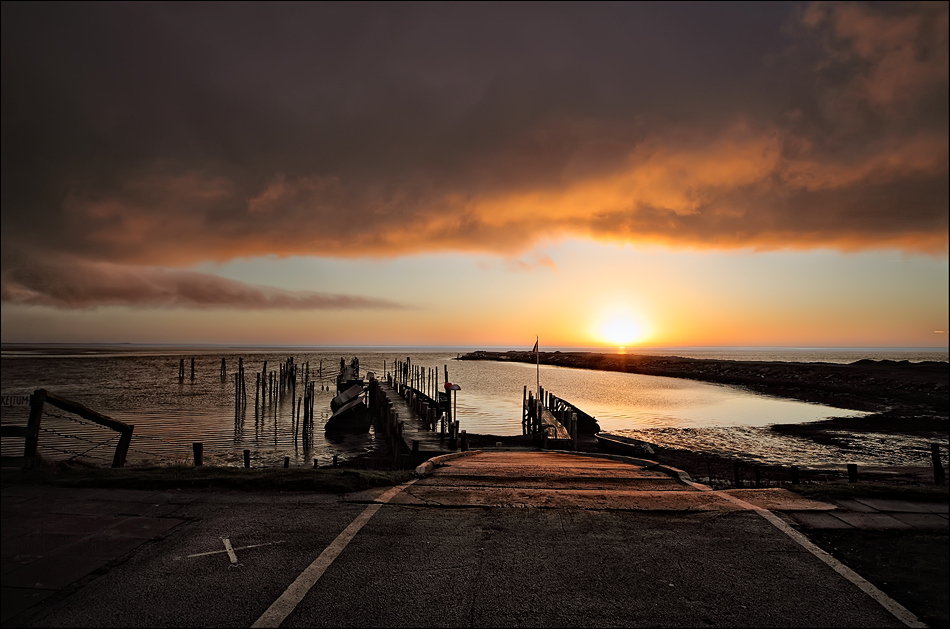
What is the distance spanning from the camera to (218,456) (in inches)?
859

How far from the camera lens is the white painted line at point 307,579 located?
400cm

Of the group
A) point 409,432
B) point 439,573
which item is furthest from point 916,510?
point 409,432

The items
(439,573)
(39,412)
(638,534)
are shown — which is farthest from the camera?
(39,412)

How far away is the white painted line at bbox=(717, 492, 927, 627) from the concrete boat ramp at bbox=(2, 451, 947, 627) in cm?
2

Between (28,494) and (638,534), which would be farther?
(28,494)

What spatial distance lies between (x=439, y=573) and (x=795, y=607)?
3204 millimetres

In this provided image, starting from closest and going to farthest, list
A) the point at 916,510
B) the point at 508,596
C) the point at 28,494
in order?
the point at 508,596, the point at 916,510, the point at 28,494

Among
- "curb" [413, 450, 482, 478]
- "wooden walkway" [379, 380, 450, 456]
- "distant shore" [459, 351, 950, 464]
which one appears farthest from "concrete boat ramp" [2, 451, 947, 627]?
"distant shore" [459, 351, 950, 464]

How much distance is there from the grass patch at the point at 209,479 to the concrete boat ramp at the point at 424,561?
30 cm

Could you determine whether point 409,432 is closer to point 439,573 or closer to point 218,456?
point 218,456

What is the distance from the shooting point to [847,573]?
482 cm

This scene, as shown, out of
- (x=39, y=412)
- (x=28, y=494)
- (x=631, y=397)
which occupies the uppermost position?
(x=39, y=412)

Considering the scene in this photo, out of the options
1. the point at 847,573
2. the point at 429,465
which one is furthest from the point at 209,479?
the point at 847,573

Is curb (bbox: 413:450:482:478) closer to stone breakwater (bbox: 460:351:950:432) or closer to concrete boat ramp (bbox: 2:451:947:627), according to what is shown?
concrete boat ramp (bbox: 2:451:947:627)
